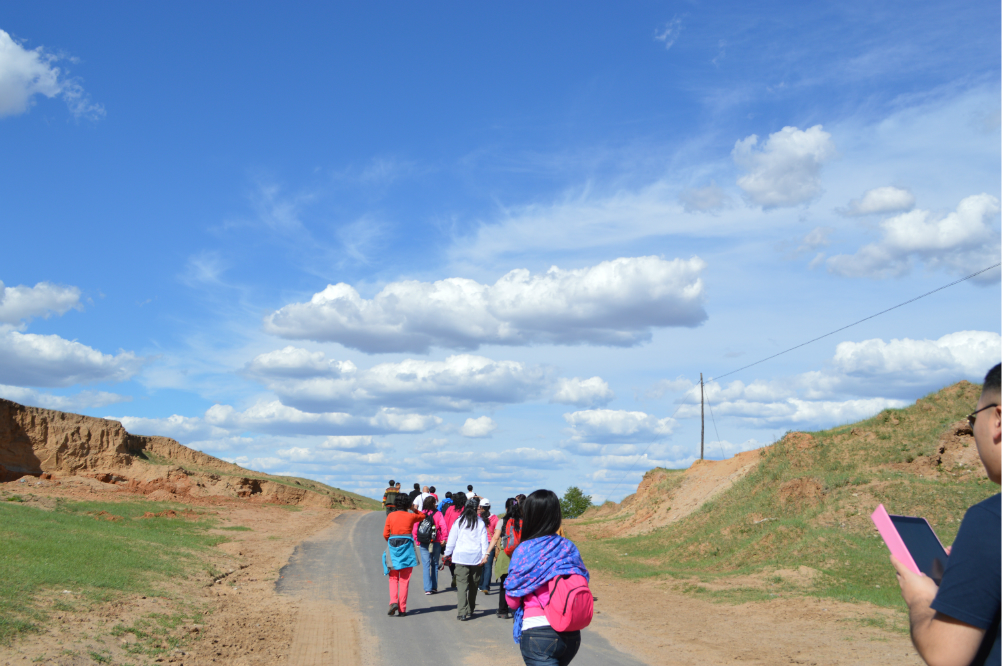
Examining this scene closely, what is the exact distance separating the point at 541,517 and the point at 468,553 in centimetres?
725

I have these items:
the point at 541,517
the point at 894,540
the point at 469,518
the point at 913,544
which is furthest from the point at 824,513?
the point at 894,540

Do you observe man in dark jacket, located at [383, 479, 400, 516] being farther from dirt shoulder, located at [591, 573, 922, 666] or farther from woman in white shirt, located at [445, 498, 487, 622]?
woman in white shirt, located at [445, 498, 487, 622]

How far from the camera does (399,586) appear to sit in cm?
1218

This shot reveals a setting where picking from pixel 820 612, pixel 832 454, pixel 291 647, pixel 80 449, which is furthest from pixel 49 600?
pixel 80 449

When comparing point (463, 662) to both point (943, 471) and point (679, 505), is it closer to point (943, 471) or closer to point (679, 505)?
point (943, 471)

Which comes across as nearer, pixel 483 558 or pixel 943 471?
pixel 483 558

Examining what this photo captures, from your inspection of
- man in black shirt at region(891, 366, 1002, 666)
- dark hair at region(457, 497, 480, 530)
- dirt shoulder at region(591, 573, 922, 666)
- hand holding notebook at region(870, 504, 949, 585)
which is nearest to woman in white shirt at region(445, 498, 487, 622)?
dark hair at region(457, 497, 480, 530)

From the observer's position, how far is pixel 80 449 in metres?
42.0

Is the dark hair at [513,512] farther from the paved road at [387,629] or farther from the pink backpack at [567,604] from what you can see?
the pink backpack at [567,604]

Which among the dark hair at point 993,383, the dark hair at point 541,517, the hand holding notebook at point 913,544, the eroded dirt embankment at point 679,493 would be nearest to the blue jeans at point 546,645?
the dark hair at point 541,517

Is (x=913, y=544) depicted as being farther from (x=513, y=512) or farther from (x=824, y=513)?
(x=824, y=513)

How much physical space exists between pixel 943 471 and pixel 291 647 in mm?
22474

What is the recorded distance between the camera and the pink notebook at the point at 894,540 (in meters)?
2.47

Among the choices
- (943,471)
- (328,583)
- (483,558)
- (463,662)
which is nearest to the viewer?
(463,662)
